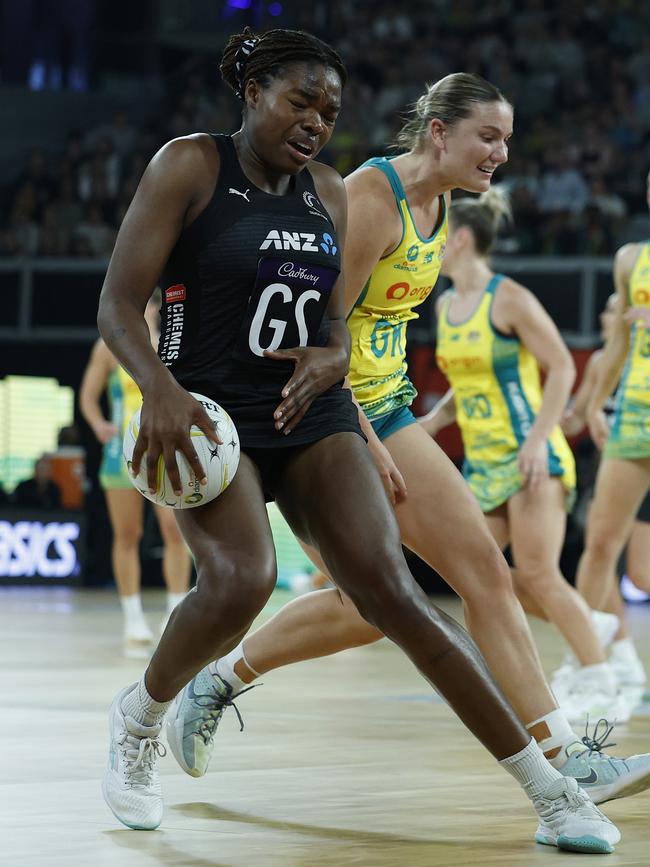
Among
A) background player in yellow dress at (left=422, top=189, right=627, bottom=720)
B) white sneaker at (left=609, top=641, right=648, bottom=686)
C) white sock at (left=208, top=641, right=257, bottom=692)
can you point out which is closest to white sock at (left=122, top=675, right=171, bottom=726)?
white sock at (left=208, top=641, right=257, bottom=692)

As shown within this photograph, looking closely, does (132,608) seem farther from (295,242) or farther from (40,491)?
(295,242)

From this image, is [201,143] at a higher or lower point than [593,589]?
higher

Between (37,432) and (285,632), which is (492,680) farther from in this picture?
(37,432)

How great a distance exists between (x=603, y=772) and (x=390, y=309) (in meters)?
1.40

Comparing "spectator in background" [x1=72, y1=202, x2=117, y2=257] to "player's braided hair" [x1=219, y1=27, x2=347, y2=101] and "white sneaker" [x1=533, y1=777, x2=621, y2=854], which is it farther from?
"white sneaker" [x1=533, y1=777, x2=621, y2=854]

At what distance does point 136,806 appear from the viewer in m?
3.61

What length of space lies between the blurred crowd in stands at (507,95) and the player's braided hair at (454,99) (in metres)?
10.6

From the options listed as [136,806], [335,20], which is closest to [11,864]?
[136,806]

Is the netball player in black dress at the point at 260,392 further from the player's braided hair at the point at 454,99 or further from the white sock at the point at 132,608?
the white sock at the point at 132,608

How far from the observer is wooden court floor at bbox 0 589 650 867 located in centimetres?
334

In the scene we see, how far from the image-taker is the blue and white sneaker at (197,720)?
4.20m

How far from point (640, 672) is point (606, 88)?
37.9 feet

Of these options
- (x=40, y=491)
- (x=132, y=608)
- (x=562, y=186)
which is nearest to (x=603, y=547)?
(x=132, y=608)

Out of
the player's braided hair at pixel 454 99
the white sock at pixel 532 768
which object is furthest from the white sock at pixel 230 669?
the player's braided hair at pixel 454 99
